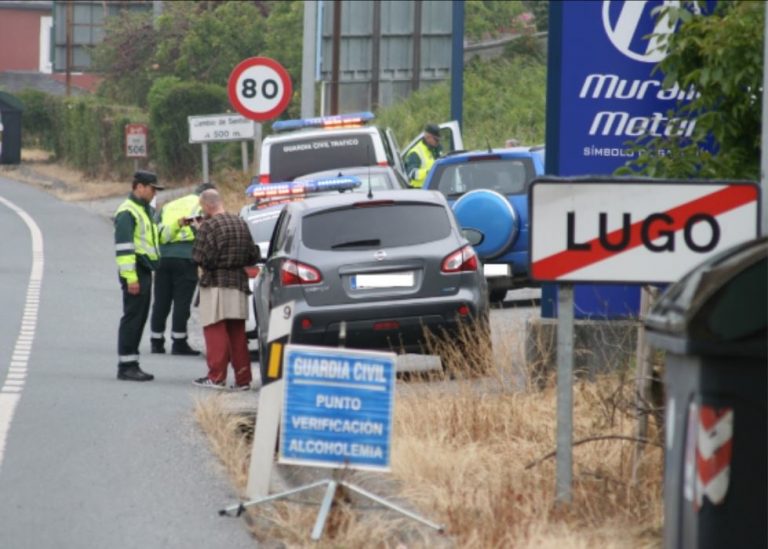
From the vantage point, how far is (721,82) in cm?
984

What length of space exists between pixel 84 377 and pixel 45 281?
1042 cm

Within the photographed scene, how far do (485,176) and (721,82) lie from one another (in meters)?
11.6

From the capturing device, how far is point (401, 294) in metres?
15.0

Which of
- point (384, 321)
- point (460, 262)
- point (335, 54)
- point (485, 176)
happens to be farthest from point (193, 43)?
point (384, 321)

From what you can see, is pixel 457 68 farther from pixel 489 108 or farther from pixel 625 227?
pixel 625 227

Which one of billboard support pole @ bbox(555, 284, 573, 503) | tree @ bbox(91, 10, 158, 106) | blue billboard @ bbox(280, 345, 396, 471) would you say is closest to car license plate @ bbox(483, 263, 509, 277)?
blue billboard @ bbox(280, 345, 396, 471)

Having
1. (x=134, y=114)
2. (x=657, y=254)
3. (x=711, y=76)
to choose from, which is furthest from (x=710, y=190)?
(x=134, y=114)

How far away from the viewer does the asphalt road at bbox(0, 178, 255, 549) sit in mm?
9422

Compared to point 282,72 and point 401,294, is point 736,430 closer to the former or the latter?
point 401,294

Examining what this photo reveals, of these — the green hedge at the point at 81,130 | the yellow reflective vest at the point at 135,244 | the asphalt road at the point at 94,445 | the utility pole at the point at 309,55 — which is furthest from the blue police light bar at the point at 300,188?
the green hedge at the point at 81,130

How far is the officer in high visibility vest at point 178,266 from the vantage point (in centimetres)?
1861

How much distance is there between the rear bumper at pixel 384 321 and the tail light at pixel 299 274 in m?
0.19

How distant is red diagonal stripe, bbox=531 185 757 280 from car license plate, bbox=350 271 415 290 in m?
6.66

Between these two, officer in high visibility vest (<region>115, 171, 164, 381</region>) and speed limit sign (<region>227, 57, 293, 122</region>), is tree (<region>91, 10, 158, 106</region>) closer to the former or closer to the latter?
speed limit sign (<region>227, 57, 293, 122</region>)
